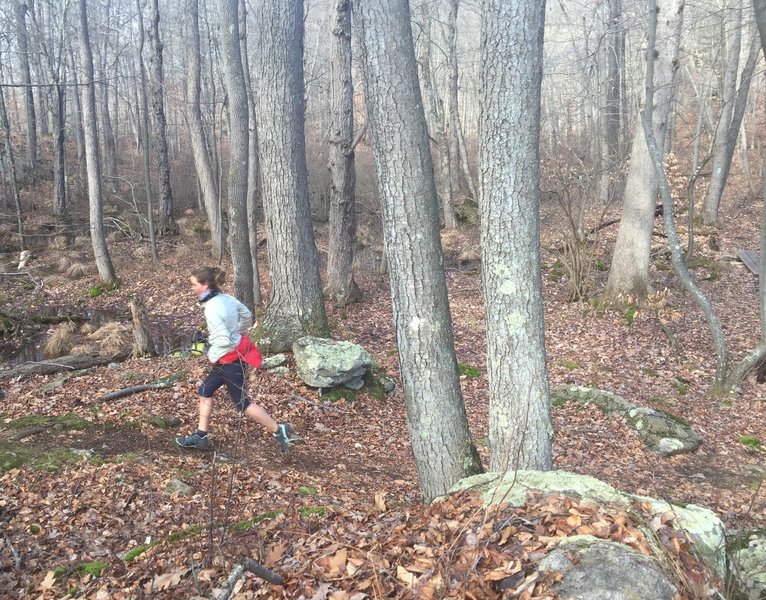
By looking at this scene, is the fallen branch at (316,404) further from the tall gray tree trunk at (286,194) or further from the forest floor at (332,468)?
the tall gray tree trunk at (286,194)

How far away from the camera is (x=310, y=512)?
4.11m

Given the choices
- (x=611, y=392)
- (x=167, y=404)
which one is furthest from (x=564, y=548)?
(x=611, y=392)

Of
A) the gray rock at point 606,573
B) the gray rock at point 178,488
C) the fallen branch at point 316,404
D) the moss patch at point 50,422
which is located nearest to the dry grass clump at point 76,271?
the moss patch at point 50,422

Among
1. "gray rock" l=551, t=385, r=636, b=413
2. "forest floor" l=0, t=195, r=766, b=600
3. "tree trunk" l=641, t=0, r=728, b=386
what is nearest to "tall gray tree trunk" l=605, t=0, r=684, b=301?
"forest floor" l=0, t=195, r=766, b=600

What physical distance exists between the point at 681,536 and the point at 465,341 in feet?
23.4

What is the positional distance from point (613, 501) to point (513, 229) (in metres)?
1.81

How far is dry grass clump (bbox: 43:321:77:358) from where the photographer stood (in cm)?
Result: 1006

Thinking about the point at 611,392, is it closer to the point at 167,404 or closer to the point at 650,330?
the point at 650,330

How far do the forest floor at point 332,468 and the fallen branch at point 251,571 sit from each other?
9 cm

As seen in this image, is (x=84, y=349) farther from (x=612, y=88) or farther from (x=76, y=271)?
(x=612, y=88)

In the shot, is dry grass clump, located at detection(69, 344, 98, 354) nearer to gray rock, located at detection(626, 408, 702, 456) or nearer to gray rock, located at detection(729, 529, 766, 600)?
gray rock, located at detection(626, 408, 702, 456)

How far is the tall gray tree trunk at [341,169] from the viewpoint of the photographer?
11.2 metres

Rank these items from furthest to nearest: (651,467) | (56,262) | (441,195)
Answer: (441,195) → (56,262) → (651,467)

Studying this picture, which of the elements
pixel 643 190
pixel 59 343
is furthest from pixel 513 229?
pixel 59 343
